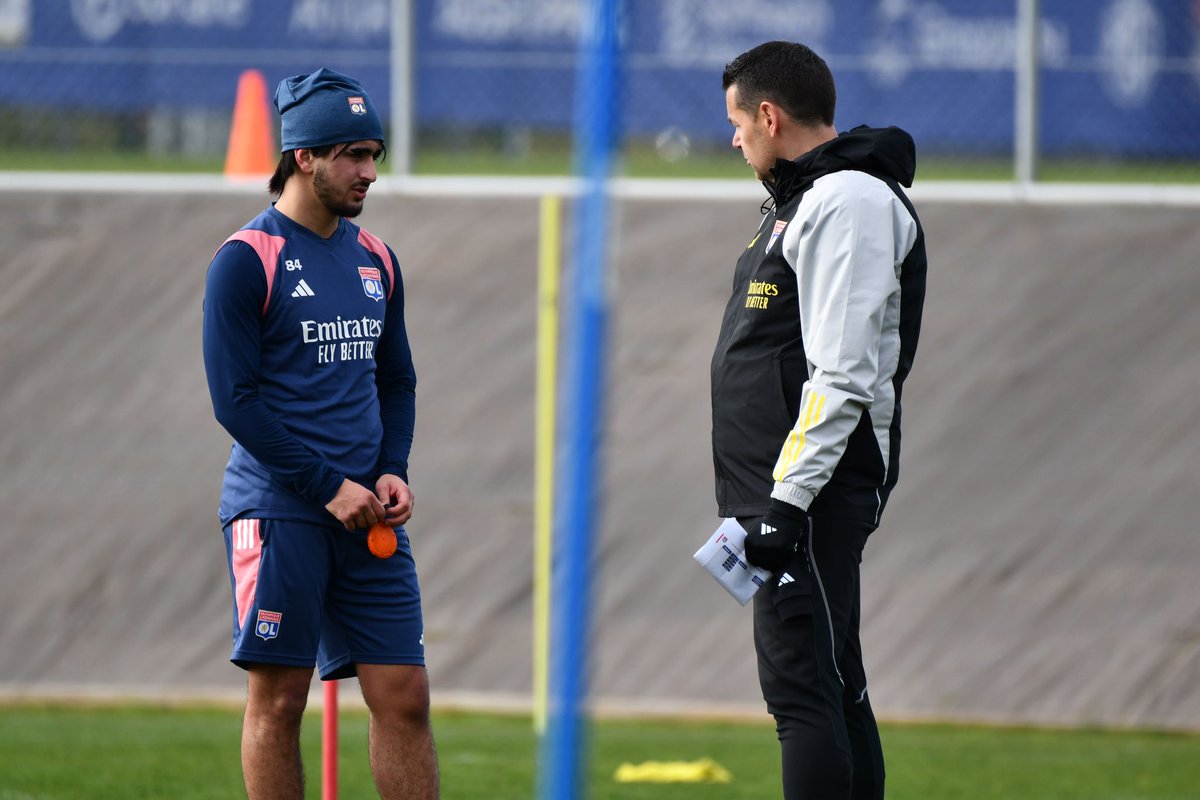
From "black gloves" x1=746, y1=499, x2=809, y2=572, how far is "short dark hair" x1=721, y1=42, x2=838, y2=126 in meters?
0.95

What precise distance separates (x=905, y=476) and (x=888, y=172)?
10.6ft

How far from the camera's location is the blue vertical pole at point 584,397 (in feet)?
5.89

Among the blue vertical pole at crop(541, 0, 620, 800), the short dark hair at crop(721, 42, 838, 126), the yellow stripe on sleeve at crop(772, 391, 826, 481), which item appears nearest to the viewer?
the blue vertical pole at crop(541, 0, 620, 800)

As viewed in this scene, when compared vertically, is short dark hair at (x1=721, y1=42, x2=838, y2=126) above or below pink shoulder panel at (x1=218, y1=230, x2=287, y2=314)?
above

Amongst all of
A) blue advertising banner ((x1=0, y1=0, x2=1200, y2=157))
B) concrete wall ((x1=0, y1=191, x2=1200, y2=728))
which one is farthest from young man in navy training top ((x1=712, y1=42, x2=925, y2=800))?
blue advertising banner ((x1=0, y1=0, x2=1200, y2=157))

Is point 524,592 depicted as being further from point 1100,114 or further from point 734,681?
point 1100,114

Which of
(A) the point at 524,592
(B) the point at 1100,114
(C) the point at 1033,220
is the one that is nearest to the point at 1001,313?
(C) the point at 1033,220

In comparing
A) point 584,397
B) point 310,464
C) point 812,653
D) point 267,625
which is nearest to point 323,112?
point 310,464

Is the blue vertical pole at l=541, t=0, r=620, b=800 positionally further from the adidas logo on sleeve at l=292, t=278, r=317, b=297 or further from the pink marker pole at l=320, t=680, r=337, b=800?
the pink marker pole at l=320, t=680, r=337, b=800

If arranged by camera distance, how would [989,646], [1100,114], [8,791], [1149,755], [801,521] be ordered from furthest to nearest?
1. [1100,114]
2. [989,646]
3. [1149,755]
4. [8,791]
5. [801,521]

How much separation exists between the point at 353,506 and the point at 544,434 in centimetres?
323

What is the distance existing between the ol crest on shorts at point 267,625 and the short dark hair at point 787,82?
1.62 meters

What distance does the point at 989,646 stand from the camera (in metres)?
6.64

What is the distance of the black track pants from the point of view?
3.50 m
